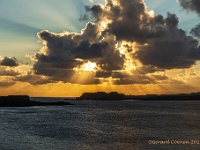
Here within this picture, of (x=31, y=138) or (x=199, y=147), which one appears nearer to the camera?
(x=199, y=147)

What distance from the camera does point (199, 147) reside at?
2422 inches

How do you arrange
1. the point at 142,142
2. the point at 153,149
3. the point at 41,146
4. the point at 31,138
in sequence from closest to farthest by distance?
the point at 153,149, the point at 41,146, the point at 142,142, the point at 31,138

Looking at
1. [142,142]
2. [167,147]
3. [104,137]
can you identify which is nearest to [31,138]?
[104,137]

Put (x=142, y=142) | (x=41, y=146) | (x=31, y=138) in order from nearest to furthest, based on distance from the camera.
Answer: (x=41, y=146), (x=142, y=142), (x=31, y=138)

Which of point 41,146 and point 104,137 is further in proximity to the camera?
point 104,137

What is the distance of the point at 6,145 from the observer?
66000mm

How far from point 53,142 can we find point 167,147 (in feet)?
84.4

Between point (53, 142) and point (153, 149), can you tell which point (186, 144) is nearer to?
point (153, 149)

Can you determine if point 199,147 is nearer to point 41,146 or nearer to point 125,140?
point 125,140

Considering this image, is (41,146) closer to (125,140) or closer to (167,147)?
(125,140)

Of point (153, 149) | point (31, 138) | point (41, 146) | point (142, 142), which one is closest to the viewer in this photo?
point (153, 149)

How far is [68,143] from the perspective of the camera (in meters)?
71.1

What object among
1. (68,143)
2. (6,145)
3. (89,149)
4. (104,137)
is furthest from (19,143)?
(104,137)

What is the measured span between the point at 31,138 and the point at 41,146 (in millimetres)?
12403
